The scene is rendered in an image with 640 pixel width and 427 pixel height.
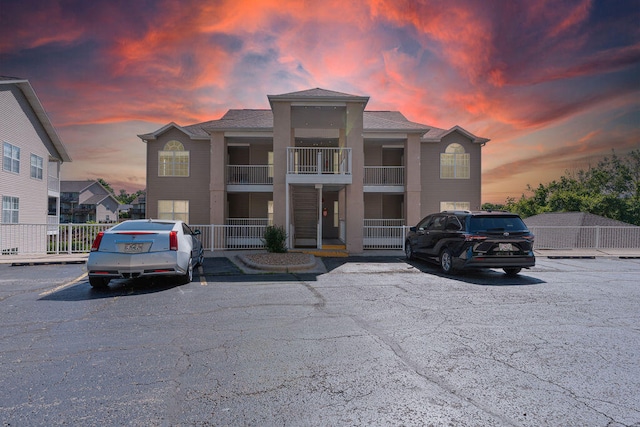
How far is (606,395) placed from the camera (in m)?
2.83

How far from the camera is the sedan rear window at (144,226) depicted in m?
7.35

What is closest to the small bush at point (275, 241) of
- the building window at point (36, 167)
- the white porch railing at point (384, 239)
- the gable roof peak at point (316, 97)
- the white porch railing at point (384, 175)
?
the white porch railing at point (384, 239)

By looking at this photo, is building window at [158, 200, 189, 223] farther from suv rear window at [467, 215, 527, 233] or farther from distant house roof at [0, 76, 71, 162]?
suv rear window at [467, 215, 527, 233]

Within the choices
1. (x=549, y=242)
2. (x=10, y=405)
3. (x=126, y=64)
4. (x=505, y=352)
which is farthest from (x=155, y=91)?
(x=549, y=242)

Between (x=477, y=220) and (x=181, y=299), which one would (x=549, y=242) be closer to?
(x=477, y=220)

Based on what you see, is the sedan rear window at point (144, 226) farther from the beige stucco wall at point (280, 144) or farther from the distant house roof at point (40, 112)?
the distant house roof at point (40, 112)

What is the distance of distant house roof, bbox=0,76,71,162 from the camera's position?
18130 millimetres

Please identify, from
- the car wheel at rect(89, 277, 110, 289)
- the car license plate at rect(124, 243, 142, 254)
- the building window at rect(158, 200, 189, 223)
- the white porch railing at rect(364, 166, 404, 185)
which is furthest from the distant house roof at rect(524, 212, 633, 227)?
the car wheel at rect(89, 277, 110, 289)

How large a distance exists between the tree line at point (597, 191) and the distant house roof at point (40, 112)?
52.3 metres

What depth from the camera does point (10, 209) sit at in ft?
61.4

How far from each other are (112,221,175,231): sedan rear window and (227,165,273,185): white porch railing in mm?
11937

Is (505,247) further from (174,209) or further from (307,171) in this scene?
(174,209)

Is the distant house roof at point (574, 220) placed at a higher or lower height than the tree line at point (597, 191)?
lower

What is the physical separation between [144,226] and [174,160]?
13432 mm
